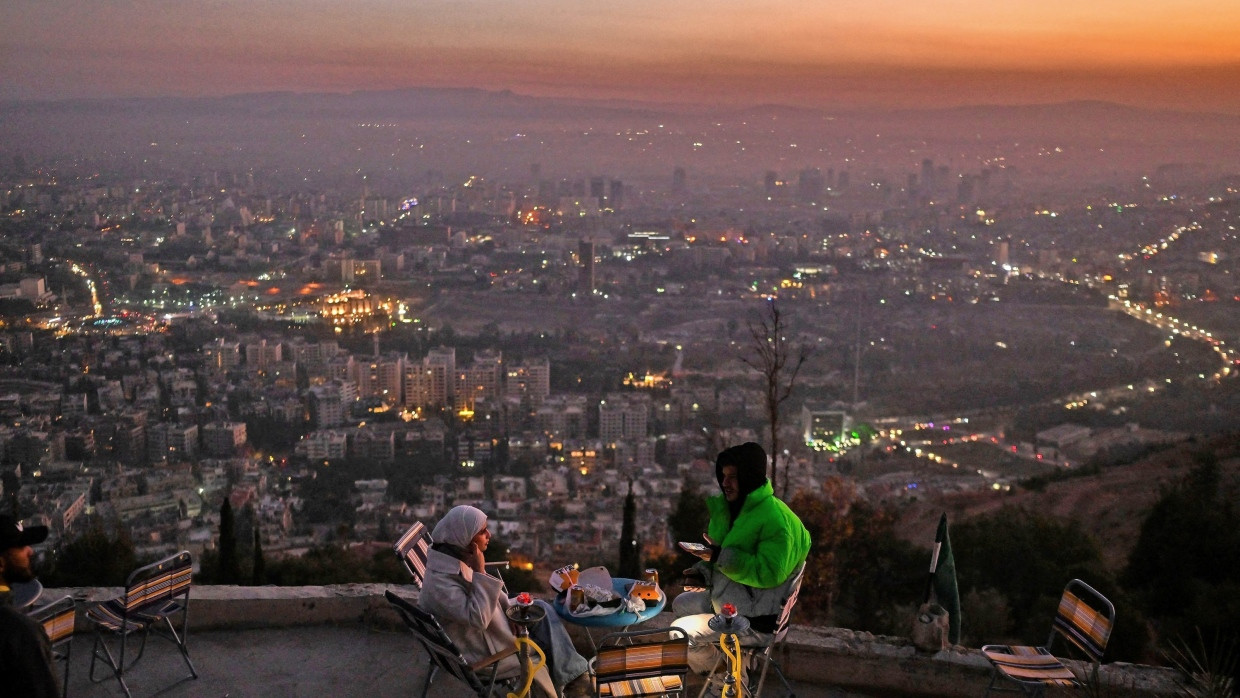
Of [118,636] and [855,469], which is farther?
[855,469]

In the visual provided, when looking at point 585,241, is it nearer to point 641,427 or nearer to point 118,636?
point 641,427

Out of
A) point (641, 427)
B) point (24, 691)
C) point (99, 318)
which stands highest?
point (24, 691)

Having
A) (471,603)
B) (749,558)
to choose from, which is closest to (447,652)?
(471,603)

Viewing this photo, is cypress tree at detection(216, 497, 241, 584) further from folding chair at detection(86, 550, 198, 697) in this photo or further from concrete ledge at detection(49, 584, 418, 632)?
folding chair at detection(86, 550, 198, 697)

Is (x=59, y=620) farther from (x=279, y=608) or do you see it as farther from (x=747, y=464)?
(x=747, y=464)

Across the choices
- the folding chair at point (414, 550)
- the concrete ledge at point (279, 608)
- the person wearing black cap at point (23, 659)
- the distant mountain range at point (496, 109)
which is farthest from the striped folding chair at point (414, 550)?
the distant mountain range at point (496, 109)

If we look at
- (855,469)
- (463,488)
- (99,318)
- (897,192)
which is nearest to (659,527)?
(463,488)
